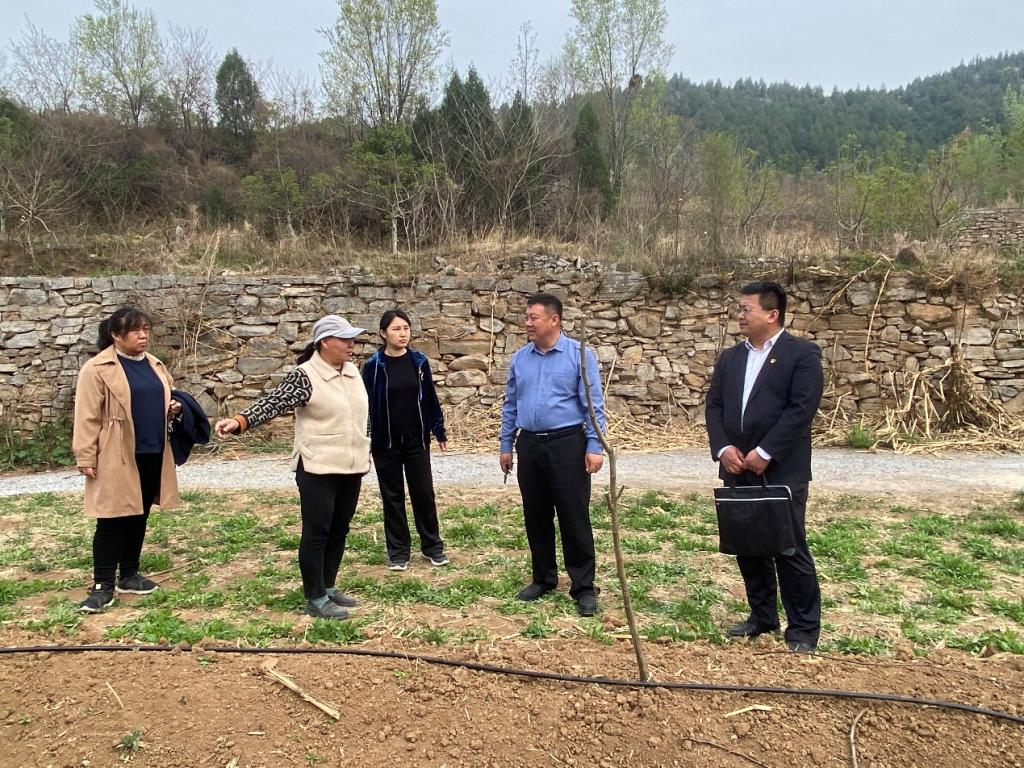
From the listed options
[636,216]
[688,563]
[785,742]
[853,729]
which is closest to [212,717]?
[785,742]

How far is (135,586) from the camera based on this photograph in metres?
4.14

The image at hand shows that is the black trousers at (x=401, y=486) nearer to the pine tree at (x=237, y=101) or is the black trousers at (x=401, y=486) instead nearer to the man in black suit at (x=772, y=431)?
the man in black suit at (x=772, y=431)

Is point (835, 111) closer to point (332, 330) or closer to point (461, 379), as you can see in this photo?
point (461, 379)

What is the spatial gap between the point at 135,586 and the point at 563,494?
2562 millimetres

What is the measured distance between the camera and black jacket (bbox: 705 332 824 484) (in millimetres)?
3260

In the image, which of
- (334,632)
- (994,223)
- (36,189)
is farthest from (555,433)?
(994,223)

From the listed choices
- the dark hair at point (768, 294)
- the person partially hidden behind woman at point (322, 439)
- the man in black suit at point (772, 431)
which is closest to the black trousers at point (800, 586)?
the man in black suit at point (772, 431)

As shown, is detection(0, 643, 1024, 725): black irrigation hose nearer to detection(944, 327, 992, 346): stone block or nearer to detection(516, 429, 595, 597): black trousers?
detection(516, 429, 595, 597): black trousers

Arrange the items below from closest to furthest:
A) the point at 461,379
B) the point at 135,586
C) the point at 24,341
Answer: the point at 135,586, the point at 24,341, the point at 461,379

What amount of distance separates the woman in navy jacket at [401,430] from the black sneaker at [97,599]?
5.22 feet

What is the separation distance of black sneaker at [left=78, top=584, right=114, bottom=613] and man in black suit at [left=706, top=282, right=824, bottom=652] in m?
3.30

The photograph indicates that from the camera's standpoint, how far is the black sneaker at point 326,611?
144 inches

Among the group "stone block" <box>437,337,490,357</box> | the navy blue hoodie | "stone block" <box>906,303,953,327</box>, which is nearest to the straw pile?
"stone block" <box>906,303,953,327</box>

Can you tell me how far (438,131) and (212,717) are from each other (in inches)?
574
